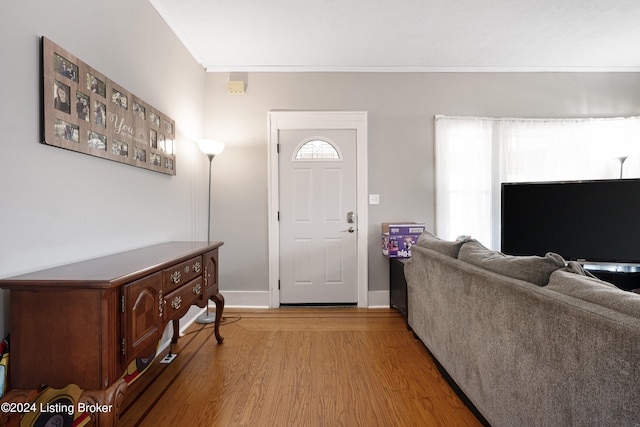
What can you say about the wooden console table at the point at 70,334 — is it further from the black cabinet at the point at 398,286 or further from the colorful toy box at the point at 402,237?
the colorful toy box at the point at 402,237

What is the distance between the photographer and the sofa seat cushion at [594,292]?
33.9 inches

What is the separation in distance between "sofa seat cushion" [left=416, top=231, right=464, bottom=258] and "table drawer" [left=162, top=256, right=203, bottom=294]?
65.0 inches

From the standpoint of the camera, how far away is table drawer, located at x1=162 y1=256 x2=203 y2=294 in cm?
159

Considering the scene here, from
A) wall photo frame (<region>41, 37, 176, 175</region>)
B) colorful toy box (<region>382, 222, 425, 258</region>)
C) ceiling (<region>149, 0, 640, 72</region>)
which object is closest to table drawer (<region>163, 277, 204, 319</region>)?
wall photo frame (<region>41, 37, 176, 175</region>)

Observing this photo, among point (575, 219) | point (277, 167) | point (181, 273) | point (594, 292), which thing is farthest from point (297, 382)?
point (575, 219)

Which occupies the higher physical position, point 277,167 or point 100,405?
point 277,167

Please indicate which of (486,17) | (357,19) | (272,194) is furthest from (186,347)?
(486,17)

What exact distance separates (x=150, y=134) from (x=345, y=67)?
2.18 meters

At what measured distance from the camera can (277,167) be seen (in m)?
3.35

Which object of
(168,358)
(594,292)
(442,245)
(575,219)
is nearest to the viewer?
(594,292)

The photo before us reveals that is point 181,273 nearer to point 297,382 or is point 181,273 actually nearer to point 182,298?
point 182,298

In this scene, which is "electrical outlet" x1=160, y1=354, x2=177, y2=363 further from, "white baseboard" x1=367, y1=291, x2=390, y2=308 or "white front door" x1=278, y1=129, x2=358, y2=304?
"white baseboard" x1=367, y1=291, x2=390, y2=308

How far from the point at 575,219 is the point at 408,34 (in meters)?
2.27

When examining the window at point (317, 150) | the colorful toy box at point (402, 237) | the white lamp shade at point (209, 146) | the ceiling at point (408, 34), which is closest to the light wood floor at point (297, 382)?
the colorful toy box at point (402, 237)
